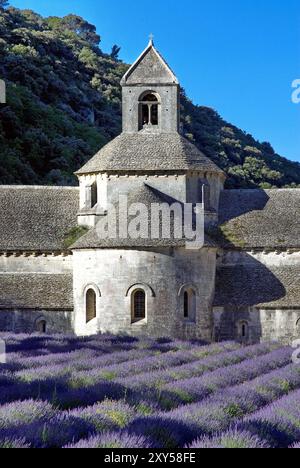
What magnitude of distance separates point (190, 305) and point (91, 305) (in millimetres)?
3828

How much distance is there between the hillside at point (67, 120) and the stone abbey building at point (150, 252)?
27932 millimetres

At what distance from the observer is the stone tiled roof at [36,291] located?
3303cm

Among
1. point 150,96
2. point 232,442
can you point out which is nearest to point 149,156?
point 150,96

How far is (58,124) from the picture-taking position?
258ft

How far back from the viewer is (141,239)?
31.2m

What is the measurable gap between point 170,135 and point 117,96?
5940 centimetres

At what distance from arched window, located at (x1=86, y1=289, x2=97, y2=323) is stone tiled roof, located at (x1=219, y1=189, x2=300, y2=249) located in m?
6.13

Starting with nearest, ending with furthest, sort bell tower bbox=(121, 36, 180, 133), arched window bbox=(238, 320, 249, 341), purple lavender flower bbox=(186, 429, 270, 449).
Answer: purple lavender flower bbox=(186, 429, 270, 449)
arched window bbox=(238, 320, 249, 341)
bell tower bbox=(121, 36, 180, 133)

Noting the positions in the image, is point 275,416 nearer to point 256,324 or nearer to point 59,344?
point 59,344

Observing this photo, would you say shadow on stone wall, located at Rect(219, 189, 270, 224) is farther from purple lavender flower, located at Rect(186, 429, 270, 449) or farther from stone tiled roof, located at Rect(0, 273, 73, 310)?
purple lavender flower, located at Rect(186, 429, 270, 449)

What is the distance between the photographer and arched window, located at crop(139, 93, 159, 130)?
120ft

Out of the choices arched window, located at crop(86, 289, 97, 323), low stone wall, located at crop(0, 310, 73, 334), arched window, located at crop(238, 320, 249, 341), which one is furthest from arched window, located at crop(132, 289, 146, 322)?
arched window, located at crop(238, 320, 249, 341)

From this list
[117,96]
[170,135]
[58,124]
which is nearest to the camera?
[170,135]
